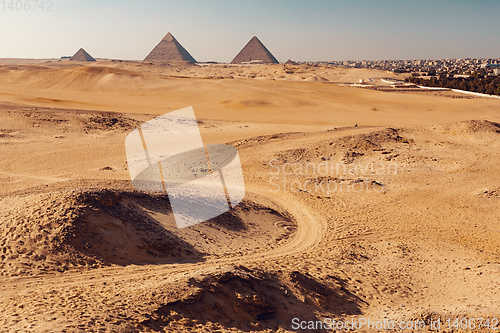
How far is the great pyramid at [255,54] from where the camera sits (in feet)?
453

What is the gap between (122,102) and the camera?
40938 millimetres

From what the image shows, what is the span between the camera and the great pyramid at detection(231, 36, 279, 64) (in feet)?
453

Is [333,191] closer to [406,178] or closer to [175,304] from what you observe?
[406,178]

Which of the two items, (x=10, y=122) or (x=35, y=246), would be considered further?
(x=10, y=122)

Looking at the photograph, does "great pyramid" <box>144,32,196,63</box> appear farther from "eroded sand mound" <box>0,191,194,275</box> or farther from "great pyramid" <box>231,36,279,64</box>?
"eroded sand mound" <box>0,191,194,275</box>

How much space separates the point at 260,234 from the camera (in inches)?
454

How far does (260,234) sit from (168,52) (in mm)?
136273

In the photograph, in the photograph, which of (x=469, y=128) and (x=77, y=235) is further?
(x=469, y=128)

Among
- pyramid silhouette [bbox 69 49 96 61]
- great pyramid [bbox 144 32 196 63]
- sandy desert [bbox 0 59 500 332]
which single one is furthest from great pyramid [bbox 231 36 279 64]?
sandy desert [bbox 0 59 500 332]

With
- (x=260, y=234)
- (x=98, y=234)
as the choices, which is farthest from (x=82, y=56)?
(x=98, y=234)

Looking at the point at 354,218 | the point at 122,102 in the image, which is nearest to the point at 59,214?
the point at 354,218

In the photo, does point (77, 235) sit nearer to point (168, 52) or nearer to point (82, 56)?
point (168, 52)

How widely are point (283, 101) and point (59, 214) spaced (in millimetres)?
35167

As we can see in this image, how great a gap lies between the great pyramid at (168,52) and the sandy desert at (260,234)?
116m
